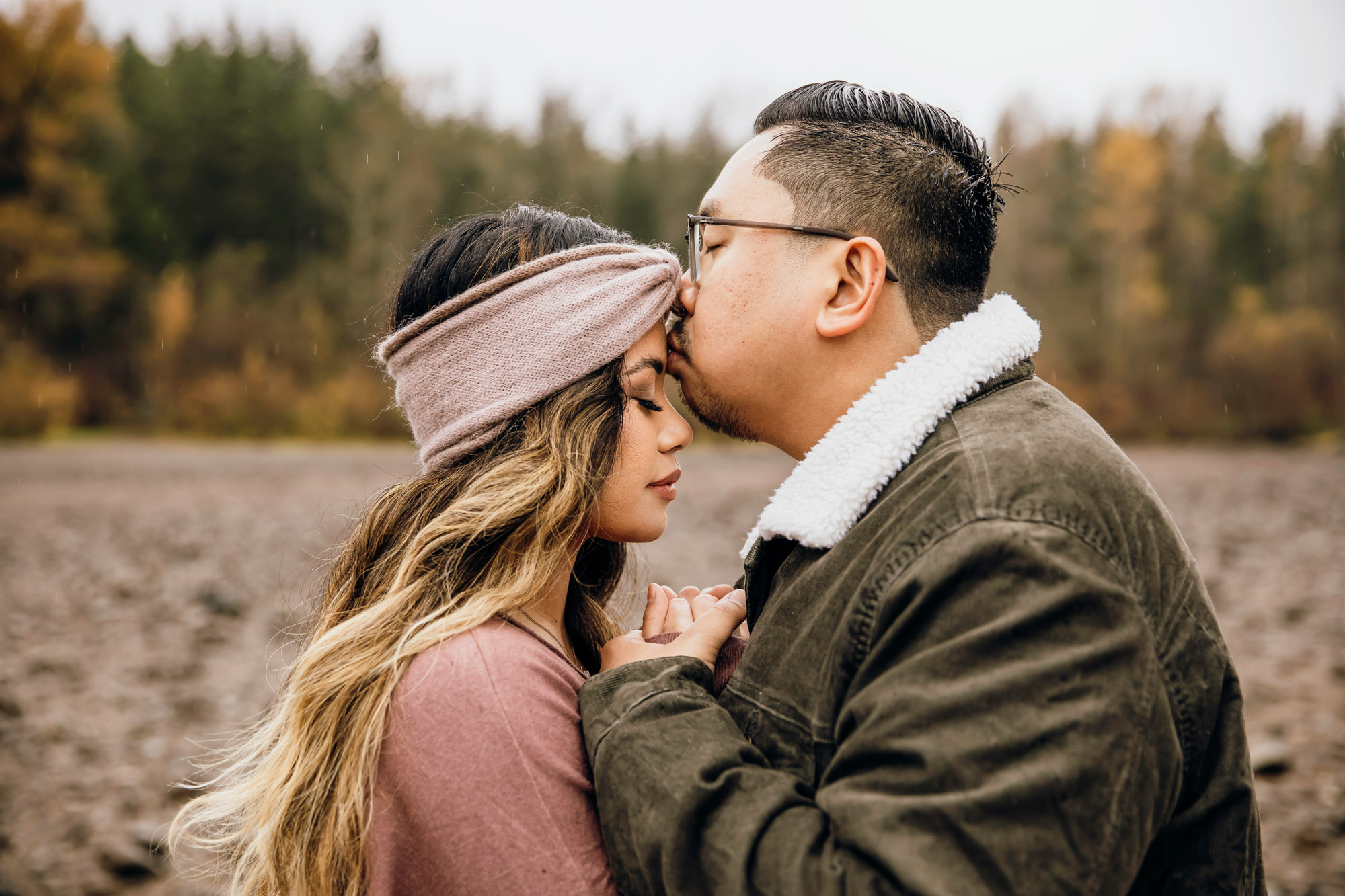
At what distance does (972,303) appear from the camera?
7.34ft

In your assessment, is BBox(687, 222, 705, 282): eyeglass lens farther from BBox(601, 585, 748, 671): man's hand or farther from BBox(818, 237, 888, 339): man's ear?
BBox(601, 585, 748, 671): man's hand

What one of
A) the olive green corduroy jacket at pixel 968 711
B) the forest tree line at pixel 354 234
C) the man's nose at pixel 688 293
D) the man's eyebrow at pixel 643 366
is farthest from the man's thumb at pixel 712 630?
the forest tree line at pixel 354 234

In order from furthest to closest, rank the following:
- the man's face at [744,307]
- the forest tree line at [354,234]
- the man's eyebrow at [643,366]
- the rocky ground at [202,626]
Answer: the forest tree line at [354,234], the rocky ground at [202,626], the man's eyebrow at [643,366], the man's face at [744,307]

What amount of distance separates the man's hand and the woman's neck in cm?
19

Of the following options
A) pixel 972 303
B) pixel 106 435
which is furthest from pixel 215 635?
pixel 106 435

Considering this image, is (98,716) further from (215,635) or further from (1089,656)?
(1089,656)

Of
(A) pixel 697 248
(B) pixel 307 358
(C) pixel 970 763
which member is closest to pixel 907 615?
(C) pixel 970 763

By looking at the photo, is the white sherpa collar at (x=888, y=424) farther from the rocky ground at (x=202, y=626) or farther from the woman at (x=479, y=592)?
the rocky ground at (x=202, y=626)

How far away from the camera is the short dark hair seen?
Answer: 2191 mm

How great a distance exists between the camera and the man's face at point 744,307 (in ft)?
7.36

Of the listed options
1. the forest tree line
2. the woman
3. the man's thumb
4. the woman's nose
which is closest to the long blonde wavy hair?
the woman

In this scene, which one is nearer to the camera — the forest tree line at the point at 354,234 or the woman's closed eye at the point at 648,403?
the woman's closed eye at the point at 648,403

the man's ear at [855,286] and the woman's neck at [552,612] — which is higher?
the man's ear at [855,286]

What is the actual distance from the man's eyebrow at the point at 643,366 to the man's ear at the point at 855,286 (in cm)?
47
